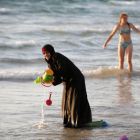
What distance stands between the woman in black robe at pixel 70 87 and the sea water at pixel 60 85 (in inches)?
6.7

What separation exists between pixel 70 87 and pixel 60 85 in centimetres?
352

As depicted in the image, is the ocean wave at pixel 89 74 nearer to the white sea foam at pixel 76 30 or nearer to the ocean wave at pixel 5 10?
the white sea foam at pixel 76 30

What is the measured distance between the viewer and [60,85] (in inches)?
373

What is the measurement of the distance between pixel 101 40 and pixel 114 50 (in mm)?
3127

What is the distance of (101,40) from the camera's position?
18.7m

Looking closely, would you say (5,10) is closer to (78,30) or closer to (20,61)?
(78,30)

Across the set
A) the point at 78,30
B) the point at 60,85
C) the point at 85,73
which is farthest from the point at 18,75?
the point at 78,30

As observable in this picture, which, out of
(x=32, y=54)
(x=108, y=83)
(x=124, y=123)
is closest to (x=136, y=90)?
(x=108, y=83)

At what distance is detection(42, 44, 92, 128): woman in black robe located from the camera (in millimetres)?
5707

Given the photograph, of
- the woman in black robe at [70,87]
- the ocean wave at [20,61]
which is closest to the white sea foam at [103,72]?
the ocean wave at [20,61]

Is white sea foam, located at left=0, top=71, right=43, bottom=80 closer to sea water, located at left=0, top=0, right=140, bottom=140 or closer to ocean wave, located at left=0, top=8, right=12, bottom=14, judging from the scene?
sea water, located at left=0, top=0, right=140, bottom=140

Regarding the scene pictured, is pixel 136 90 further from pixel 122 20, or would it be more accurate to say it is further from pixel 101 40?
pixel 101 40

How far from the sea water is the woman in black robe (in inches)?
6.7

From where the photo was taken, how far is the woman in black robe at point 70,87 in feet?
18.7
